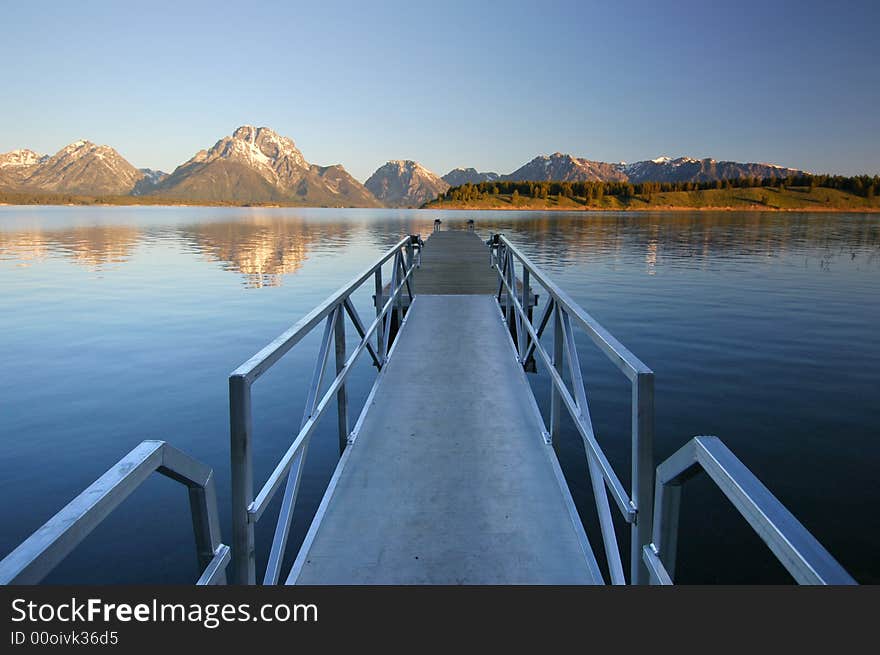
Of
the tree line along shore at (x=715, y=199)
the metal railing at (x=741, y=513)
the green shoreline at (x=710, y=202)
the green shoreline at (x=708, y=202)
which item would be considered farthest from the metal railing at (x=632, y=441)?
the tree line along shore at (x=715, y=199)

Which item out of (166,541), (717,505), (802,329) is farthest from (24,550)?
(802,329)

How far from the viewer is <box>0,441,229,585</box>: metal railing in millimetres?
1292

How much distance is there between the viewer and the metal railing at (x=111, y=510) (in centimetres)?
129

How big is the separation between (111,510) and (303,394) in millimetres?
9233

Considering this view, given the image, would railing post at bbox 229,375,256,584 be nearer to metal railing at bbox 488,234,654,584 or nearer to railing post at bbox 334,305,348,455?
metal railing at bbox 488,234,654,584

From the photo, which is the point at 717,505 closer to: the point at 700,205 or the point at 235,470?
the point at 235,470

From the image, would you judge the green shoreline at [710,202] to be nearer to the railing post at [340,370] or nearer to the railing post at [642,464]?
the railing post at [340,370]

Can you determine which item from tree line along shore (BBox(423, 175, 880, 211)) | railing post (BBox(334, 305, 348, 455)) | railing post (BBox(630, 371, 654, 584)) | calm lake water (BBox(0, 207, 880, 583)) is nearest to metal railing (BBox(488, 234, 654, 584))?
railing post (BBox(630, 371, 654, 584))

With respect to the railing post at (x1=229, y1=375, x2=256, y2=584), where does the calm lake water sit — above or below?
below

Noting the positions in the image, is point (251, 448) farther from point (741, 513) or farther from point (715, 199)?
point (715, 199)

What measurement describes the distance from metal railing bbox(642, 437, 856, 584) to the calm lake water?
3.48 meters

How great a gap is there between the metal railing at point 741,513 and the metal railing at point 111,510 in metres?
1.77

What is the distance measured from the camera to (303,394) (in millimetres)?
10609

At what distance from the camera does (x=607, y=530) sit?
12.1 feet
